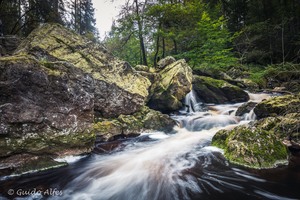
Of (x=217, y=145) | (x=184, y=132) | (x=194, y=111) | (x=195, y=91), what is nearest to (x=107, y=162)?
(x=217, y=145)

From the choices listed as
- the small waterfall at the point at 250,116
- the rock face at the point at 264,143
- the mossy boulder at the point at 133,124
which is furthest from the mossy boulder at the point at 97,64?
the small waterfall at the point at 250,116

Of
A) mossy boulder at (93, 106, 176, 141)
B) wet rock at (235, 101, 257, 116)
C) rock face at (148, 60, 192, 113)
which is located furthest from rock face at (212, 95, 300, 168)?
rock face at (148, 60, 192, 113)

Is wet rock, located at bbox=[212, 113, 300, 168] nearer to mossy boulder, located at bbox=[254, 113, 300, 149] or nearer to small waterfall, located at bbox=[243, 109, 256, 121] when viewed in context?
mossy boulder, located at bbox=[254, 113, 300, 149]

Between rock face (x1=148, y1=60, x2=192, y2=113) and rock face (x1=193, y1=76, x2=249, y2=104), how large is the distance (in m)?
1.73

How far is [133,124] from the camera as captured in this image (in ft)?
27.5

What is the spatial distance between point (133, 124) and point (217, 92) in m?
6.93

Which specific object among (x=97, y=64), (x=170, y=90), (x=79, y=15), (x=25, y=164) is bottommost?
(x=25, y=164)

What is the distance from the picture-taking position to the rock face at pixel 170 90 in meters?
11.0

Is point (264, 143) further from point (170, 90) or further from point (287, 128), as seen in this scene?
point (170, 90)

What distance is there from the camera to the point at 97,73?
8.75 m

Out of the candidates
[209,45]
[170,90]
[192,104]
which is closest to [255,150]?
[170,90]

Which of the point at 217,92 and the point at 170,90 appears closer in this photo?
the point at 170,90

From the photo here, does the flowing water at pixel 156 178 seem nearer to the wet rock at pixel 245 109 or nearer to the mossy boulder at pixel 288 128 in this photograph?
the mossy boulder at pixel 288 128

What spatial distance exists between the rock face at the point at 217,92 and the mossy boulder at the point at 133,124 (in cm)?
458
